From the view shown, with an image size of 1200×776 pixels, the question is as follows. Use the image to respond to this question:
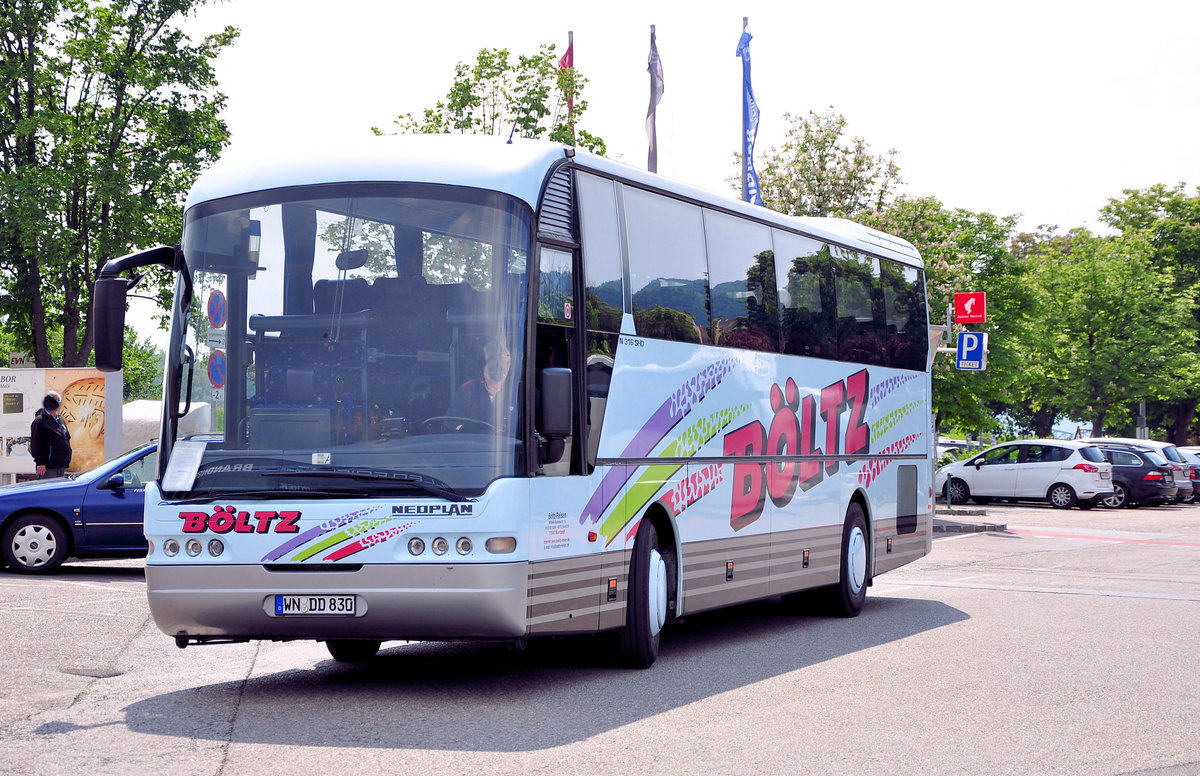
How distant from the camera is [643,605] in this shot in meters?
10.4

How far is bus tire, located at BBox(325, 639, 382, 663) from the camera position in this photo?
10922 millimetres

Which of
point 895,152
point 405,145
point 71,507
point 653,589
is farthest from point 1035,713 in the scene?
point 895,152

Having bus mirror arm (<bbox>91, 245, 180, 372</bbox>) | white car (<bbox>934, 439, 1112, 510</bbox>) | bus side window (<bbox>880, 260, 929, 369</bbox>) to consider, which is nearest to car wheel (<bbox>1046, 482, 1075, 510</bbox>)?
white car (<bbox>934, 439, 1112, 510</bbox>)

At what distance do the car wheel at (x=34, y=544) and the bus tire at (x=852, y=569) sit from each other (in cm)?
894

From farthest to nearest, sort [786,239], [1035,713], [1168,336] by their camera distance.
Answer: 1. [1168,336]
2. [786,239]
3. [1035,713]

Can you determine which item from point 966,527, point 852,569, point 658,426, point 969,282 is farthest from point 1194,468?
point 658,426

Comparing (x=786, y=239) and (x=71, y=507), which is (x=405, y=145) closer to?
(x=786, y=239)

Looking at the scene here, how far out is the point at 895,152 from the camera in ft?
127

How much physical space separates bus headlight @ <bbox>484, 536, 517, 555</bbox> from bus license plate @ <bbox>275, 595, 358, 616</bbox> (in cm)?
87

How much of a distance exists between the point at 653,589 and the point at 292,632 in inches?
111

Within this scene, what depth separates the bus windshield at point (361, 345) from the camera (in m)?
8.78

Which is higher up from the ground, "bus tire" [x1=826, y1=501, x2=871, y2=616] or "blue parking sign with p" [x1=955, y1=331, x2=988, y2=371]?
"blue parking sign with p" [x1=955, y1=331, x2=988, y2=371]

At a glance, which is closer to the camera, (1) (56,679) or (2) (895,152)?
(1) (56,679)

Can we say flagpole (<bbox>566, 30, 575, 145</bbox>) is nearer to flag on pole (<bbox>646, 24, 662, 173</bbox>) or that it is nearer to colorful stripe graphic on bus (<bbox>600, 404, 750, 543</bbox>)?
flag on pole (<bbox>646, 24, 662, 173</bbox>)
